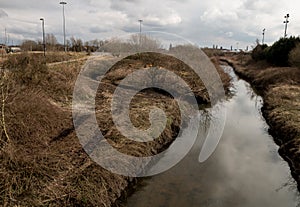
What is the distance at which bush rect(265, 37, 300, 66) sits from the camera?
93.5 ft

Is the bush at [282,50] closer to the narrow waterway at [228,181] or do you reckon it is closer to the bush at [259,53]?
the bush at [259,53]

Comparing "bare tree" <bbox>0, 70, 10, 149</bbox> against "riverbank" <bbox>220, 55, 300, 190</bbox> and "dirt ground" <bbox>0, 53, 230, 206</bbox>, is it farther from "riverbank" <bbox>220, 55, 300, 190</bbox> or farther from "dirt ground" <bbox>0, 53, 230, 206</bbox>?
"riverbank" <bbox>220, 55, 300, 190</bbox>

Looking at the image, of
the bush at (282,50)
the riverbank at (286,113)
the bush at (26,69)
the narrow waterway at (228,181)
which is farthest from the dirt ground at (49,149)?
the bush at (282,50)

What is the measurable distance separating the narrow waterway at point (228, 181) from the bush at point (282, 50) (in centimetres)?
2025

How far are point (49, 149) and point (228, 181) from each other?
5588 millimetres

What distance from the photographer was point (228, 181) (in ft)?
27.5

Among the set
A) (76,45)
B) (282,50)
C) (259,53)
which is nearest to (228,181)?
(282,50)

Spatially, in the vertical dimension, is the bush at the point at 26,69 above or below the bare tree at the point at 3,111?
above

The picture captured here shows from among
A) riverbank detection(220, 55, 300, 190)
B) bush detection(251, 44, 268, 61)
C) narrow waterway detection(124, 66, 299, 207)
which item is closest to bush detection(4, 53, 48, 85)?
narrow waterway detection(124, 66, 299, 207)

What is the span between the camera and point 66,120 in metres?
10.2

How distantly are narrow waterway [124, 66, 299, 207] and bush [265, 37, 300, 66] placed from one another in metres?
20.2

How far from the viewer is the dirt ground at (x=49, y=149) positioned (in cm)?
620

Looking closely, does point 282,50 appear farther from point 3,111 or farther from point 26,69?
point 3,111

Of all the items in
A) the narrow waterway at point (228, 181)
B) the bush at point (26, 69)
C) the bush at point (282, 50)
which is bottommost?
the narrow waterway at point (228, 181)
